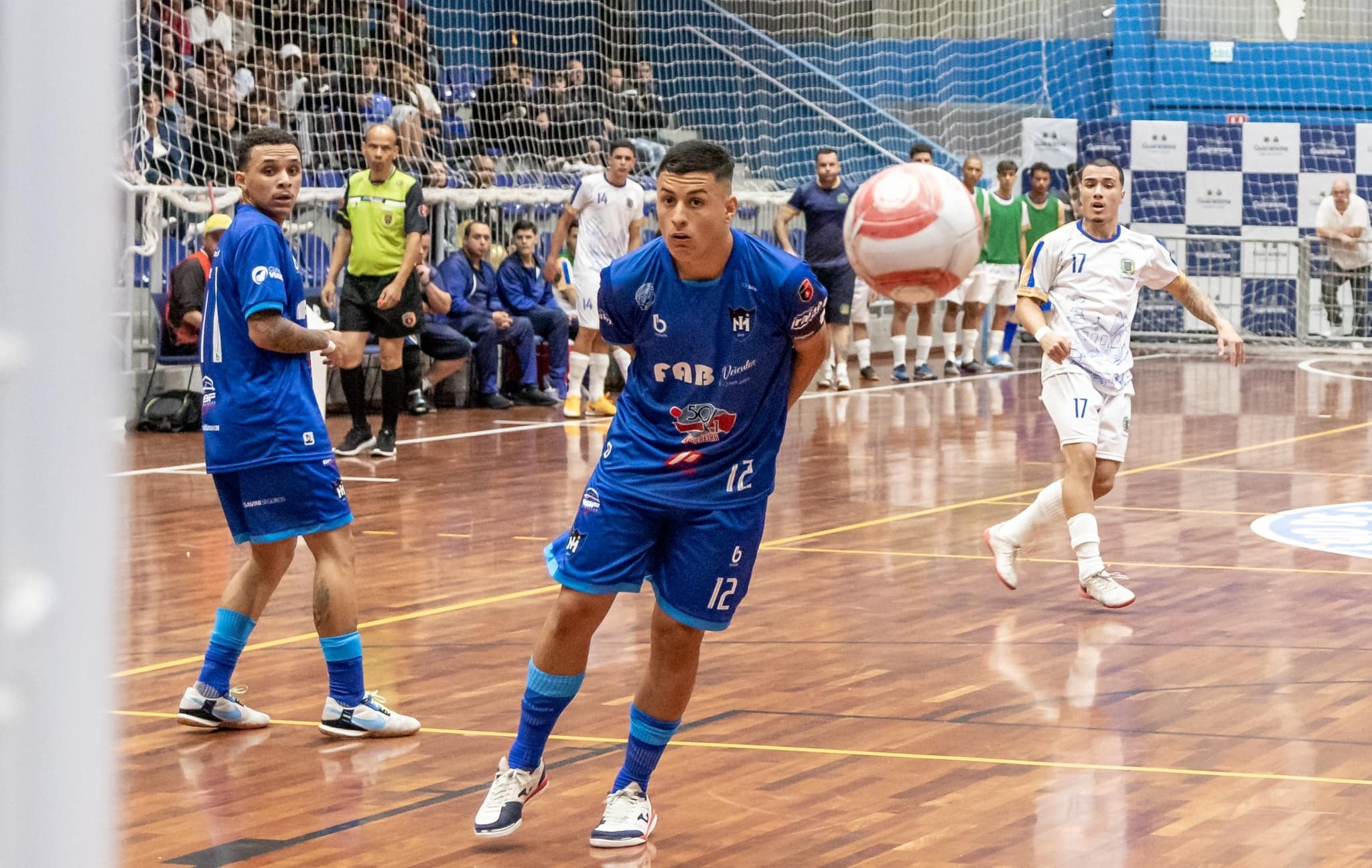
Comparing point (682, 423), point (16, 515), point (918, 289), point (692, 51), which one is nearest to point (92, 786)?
point (16, 515)

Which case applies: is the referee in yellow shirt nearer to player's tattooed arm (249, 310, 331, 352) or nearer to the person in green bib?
player's tattooed arm (249, 310, 331, 352)

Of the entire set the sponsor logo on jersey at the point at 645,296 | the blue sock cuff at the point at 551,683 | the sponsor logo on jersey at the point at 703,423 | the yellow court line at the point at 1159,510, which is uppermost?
the sponsor logo on jersey at the point at 645,296

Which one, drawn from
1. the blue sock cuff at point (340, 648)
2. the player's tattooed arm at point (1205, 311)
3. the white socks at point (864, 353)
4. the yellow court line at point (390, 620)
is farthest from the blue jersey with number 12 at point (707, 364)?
the white socks at point (864, 353)

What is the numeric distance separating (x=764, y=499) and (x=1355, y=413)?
11.6 meters

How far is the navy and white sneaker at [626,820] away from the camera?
3.98 m

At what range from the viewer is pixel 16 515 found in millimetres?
892

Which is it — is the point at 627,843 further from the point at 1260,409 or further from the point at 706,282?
the point at 1260,409

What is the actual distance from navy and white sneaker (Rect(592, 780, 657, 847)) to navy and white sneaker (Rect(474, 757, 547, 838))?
0.17 metres

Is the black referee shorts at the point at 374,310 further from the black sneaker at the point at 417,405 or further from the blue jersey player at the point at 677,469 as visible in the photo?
the blue jersey player at the point at 677,469

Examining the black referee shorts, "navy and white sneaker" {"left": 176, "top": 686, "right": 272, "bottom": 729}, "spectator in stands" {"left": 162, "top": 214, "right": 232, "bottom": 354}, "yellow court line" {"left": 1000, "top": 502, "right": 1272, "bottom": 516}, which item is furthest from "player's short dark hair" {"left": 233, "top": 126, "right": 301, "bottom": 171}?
"spectator in stands" {"left": 162, "top": 214, "right": 232, "bottom": 354}

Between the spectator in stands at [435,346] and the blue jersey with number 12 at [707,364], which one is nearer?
the blue jersey with number 12 at [707,364]

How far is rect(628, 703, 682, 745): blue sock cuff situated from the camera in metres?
4.09

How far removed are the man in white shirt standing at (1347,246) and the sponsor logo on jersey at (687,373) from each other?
18433mm

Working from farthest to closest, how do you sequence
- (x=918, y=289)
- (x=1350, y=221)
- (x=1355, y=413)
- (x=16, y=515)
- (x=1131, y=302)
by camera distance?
1. (x=1350, y=221)
2. (x=1355, y=413)
3. (x=918, y=289)
4. (x=1131, y=302)
5. (x=16, y=515)
